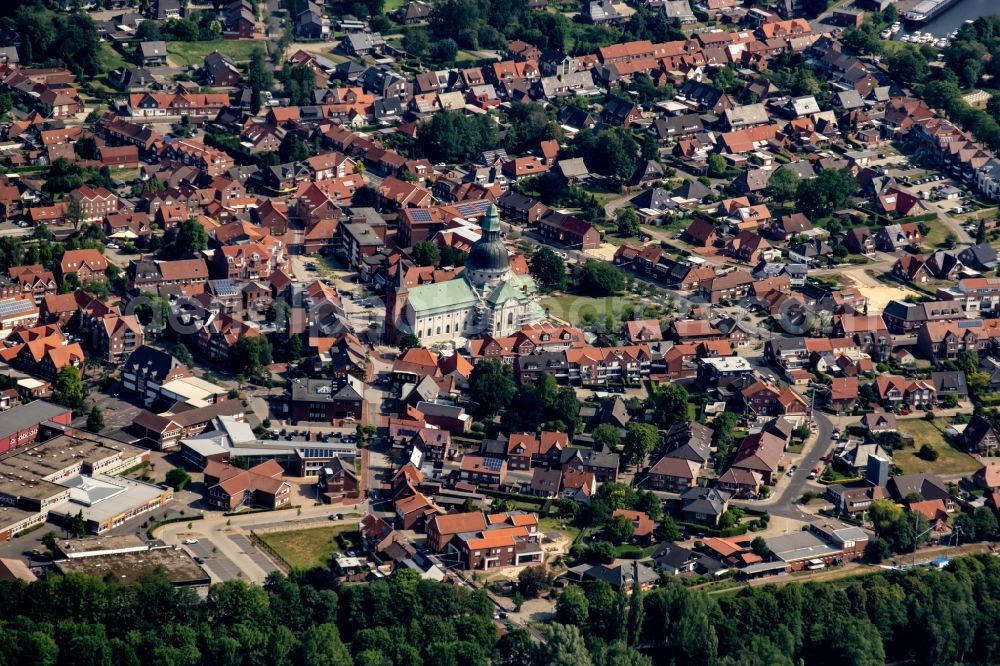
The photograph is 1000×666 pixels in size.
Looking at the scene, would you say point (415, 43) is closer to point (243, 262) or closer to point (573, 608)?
point (243, 262)

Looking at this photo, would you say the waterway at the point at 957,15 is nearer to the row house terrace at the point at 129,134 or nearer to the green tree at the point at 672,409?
the row house terrace at the point at 129,134

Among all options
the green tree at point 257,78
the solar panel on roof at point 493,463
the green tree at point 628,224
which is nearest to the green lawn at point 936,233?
the green tree at point 628,224

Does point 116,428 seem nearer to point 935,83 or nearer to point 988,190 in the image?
point 988,190

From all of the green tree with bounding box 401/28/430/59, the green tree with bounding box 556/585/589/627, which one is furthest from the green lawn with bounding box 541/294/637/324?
the green tree with bounding box 401/28/430/59

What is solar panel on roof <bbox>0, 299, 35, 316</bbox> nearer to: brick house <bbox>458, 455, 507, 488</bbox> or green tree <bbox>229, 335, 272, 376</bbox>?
green tree <bbox>229, 335, 272, 376</bbox>

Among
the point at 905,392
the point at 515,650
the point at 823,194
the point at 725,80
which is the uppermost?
the point at 823,194

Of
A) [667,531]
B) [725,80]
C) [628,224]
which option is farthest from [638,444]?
[725,80]
